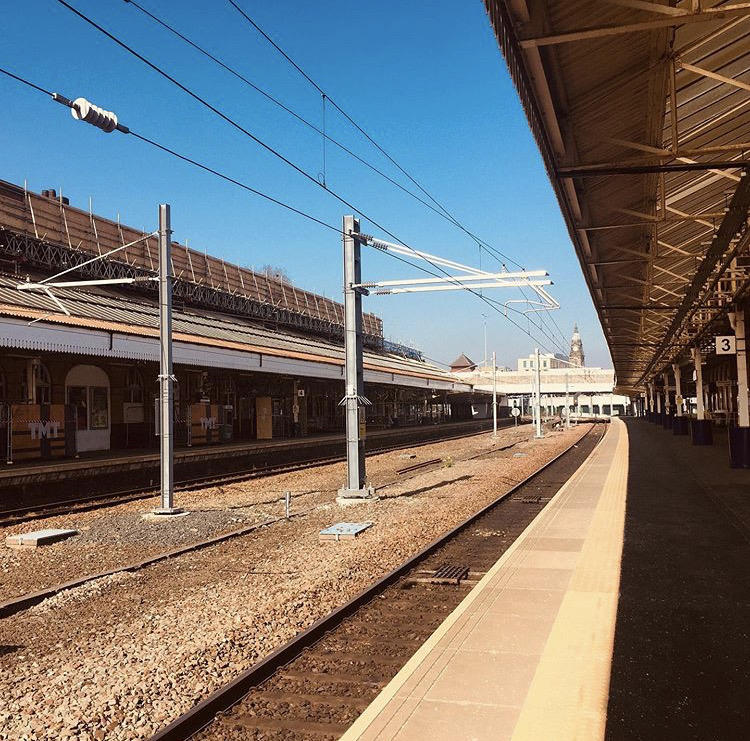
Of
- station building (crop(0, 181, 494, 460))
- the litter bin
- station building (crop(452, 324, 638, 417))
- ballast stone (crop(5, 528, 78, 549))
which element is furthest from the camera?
station building (crop(452, 324, 638, 417))

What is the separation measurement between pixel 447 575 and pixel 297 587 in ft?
7.11

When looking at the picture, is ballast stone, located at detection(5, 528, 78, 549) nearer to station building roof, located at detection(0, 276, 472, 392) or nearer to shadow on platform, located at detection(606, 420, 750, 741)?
station building roof, located at detection(0, 276, 472, 392)

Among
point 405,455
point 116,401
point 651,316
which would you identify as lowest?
point 405,455

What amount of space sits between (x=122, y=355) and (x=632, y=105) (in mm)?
16838

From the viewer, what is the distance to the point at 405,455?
35875 millimetres

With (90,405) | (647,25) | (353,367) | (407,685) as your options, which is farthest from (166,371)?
(90,405)

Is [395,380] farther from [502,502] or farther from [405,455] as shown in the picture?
[502,502]

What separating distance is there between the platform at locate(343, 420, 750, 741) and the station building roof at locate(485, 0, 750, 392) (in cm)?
568

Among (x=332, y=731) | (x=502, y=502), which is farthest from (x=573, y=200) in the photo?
(x=332, y=731)

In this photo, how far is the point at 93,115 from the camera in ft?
28.2

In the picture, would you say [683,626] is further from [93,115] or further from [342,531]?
[93,115]

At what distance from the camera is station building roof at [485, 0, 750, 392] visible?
7.29 meters

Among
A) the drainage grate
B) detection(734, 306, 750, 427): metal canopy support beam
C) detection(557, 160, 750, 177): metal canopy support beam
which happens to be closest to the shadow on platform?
the drainage grate

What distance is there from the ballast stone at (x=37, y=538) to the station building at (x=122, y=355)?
18.7 feet
